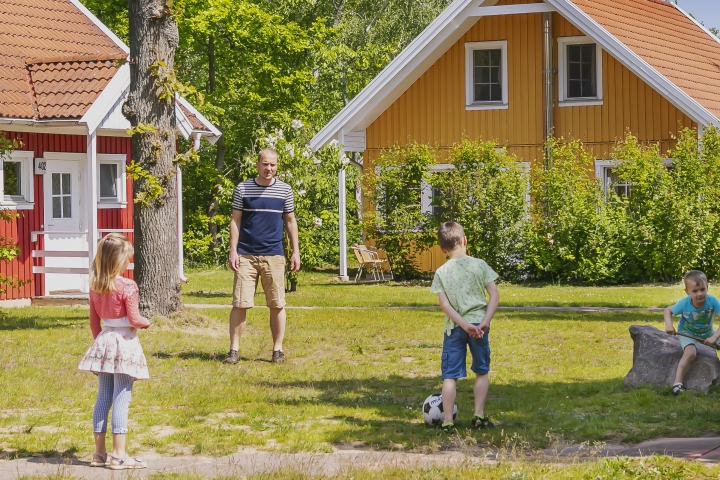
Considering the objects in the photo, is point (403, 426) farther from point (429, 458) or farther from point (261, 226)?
point (261, 226)

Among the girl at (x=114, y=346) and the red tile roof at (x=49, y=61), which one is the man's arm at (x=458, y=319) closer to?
the girl at (x=114, y=346)

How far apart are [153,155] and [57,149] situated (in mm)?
5580

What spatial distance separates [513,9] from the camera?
81.7ft

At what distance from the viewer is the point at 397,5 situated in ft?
155

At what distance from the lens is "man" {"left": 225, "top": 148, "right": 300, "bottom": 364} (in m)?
11.2

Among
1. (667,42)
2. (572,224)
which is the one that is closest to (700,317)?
(572,224)

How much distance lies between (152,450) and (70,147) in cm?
1278

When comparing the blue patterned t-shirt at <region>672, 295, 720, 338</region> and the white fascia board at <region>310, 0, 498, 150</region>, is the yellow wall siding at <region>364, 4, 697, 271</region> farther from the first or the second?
the blue patterned t-shirt at <region>672, 295, 720, 338</region>

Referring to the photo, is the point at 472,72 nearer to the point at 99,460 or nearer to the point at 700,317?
the point at 700,317

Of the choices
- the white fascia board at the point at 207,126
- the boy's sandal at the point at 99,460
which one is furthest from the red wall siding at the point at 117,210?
the boy's sandal at the point at 99,460

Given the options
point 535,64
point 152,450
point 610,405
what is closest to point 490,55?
point 535,64

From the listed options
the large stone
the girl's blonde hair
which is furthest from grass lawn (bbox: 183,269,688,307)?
the girl's blonde hair

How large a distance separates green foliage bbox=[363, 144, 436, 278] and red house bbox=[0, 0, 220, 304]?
488 centimetres

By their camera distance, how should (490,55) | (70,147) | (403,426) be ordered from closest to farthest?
(403,426)
(70,147)
(490,55)
